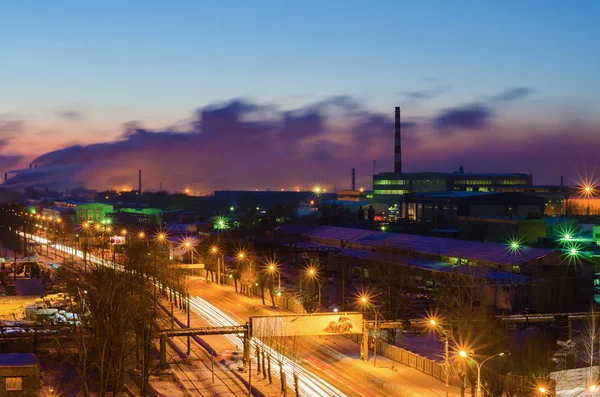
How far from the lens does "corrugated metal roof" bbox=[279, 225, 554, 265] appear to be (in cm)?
4784

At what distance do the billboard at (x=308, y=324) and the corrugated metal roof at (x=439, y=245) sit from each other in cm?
1972

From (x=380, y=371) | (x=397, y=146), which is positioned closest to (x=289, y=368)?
(x=380, y=371)

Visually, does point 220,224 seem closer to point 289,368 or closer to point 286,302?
point 286,302

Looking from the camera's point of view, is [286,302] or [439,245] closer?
[286,302]

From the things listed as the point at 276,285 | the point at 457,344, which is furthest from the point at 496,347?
the point at 276,285

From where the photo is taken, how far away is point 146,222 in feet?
391

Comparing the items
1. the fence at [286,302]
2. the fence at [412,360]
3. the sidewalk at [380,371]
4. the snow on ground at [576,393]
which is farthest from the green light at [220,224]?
the snow on ground at [576,393]

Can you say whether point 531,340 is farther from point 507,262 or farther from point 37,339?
point 37,339

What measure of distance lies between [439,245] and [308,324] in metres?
27.8

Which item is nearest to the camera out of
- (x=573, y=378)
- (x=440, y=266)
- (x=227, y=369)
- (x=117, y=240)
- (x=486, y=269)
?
(x=573, y=378)

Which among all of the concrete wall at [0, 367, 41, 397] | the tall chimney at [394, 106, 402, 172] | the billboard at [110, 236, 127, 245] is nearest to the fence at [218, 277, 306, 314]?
the concrete wall at [0, 367, 41, 397]

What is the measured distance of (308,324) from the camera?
3008cm

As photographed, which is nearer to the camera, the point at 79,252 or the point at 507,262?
the point at 507,262

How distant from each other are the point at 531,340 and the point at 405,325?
219 inches
